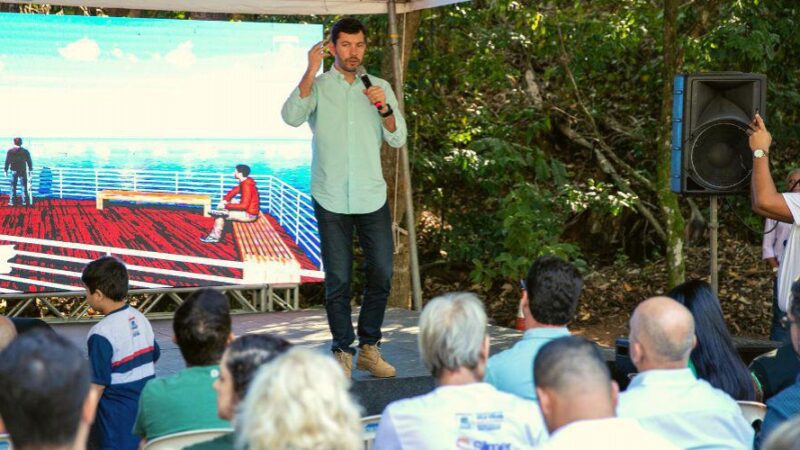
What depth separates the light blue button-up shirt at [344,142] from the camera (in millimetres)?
4883

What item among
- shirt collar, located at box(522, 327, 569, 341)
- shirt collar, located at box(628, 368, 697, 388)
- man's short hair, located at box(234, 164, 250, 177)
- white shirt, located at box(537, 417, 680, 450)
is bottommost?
shirt collar, located at box(628, 368, 697, 388)

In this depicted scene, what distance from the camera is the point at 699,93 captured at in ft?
19.2

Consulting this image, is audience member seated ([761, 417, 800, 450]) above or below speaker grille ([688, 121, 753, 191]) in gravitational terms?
below

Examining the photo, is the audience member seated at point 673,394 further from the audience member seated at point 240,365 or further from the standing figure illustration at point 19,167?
the standing figure illustration at point 19,167

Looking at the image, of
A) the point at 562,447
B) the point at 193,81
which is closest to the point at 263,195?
the point at 193,81

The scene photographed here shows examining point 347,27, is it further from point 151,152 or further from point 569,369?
point 151,152

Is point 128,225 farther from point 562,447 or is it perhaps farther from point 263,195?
point 562,447

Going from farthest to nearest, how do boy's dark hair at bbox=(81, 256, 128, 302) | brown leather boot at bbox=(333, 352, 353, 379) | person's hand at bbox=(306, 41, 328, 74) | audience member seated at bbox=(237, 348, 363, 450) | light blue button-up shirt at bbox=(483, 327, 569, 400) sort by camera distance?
1. brown leather boot at bbox=(333, 352, 353, 379)
2. person's hand at bbox=(306, 41, 328, 74)
3. boy's dark hair at bbox=(81, 256, 128, 302)
4. light blue button-up shirt at bbox=(483, 327, 569, 400)
5. audience member seated at bbox=(237, 348, 363, 450)

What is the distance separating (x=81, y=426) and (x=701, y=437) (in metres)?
1.58

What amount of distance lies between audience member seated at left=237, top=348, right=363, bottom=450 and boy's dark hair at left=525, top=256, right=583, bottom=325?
1.52 meters

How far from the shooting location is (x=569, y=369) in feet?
7.43

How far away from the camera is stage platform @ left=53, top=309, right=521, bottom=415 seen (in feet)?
16.0

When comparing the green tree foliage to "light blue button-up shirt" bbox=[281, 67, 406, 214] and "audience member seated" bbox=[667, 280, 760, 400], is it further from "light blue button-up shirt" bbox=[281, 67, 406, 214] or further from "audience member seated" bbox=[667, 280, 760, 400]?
"audience member seated" bbox=[667, 280, 760, 400]

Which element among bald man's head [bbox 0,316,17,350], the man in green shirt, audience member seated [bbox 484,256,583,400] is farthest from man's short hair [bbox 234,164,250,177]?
audience member seated [bbox 484,256,583,400]
